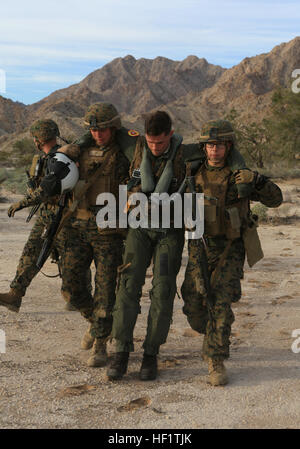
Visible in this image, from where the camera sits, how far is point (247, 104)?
8231 cm

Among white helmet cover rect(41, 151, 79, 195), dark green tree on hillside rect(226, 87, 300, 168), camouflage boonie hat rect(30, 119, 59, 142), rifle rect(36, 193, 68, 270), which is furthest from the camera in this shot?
dark green tree on hillside rect(226, 87, 300, 168)

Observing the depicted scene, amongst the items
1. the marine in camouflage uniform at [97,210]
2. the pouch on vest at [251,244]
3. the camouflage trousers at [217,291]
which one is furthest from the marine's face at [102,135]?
the pouch on vest at [251,244]

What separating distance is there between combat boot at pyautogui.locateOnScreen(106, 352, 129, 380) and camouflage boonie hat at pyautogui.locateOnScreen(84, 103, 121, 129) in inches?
66.1

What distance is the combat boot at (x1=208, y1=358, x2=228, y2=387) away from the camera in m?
3.94

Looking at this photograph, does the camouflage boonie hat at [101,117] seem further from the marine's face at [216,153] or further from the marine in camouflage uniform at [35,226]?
the marine's face at [216,153]

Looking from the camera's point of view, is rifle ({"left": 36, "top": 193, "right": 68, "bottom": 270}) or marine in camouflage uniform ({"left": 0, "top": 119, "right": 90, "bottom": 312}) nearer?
rifle ({"left": 36, "top": 193, "right": 68, "bottom": 270})

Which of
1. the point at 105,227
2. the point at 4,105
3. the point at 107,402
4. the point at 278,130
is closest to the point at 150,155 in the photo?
the point at 105,227

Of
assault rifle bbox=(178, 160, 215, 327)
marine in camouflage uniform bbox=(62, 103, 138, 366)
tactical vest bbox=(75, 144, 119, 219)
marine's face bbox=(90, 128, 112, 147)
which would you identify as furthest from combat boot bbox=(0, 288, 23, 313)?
assault rifle bbox=(178, 160, 215, 327)

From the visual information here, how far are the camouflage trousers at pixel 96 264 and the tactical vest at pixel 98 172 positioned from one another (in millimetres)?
125

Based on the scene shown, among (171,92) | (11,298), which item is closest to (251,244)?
(11,298)

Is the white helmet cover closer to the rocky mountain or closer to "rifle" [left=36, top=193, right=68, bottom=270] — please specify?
"rifle" [left=36, top=193, right=68, bottom=270]

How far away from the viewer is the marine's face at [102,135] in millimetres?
4211

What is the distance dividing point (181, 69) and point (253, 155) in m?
111

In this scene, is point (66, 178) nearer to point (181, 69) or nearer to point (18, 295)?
point (18, 295)
